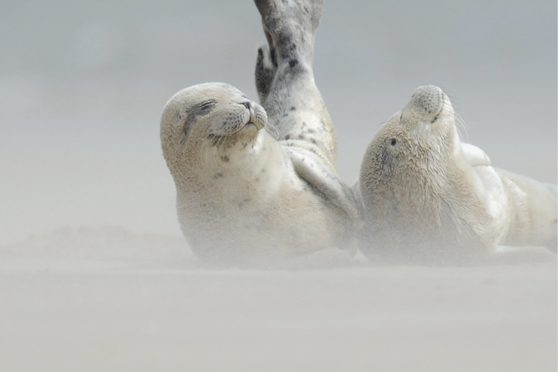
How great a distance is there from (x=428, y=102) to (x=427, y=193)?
58 cm

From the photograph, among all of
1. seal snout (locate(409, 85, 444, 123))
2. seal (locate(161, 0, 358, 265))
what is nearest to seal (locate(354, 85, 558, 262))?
seal snout (locate(409, 85, 444, 123))

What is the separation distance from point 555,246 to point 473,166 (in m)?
0.86

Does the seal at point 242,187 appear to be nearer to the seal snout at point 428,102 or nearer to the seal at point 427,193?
the seal at point 427,193

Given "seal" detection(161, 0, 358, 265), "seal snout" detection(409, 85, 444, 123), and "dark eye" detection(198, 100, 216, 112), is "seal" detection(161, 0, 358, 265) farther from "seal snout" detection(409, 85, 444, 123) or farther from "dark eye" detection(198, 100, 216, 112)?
"seal snout" detection(409, 85, 444, 123)

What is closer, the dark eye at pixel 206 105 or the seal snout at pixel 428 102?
the dark eye at pixel 206 105

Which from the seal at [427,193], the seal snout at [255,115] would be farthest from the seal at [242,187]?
the seal at [427,193]

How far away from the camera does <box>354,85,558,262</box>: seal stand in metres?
4.89

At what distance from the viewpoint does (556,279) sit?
4375 millimetres

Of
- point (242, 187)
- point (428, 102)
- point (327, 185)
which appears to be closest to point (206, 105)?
point (242, 187)

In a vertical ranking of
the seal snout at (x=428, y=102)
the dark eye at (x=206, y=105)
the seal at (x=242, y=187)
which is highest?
the seal snout at (x=428, y=102)

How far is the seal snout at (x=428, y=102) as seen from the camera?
4.98 meters

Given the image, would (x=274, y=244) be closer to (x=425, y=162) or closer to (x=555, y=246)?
(x=425, y=162)

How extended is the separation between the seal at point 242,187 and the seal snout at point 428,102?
73 centimetres

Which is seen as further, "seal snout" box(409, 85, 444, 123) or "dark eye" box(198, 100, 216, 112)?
"seal snout" box(409, 85, 444, 123)
